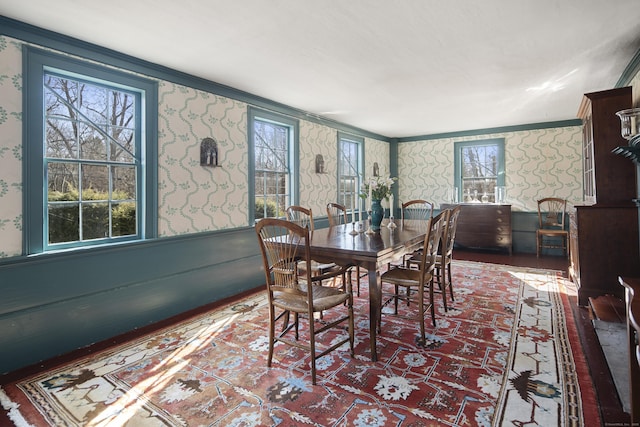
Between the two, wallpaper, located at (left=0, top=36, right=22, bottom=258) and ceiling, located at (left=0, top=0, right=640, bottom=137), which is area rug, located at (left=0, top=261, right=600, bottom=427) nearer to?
Result: wallpaper, located at (left=0, top=36, right=22, bottom=258)

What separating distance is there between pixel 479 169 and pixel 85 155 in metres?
6.84

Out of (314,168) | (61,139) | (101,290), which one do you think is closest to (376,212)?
(314,168)

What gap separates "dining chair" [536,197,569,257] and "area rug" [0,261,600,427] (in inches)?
131

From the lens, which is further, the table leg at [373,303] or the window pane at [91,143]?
the window pane at [91,143]

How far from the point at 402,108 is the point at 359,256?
3504mm

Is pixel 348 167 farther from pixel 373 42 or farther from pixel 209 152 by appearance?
pixel 373 42

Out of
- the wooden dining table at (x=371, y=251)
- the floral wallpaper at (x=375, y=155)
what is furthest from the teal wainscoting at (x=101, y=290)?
the floral wallpaper at (x=375, y=155)

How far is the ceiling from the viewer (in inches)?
90.9

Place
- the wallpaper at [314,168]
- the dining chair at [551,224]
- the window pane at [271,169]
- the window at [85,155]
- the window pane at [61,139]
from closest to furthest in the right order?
the window at [85,155]
the window pane at [61,139]
the window pane at [271,169]
the wallpaper at [314,168]
the dining chair at [551,224]

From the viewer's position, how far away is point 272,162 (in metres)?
4.77

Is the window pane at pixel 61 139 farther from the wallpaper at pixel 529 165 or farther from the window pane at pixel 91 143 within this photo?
the wallpaper at pixel 529 165

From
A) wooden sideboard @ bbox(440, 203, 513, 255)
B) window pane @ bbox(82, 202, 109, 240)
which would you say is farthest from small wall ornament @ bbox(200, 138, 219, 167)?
wooden sideboard @ bbox(440, 203, 513, 255)

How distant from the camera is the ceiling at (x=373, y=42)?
2.31m

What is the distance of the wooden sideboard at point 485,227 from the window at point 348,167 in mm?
2097
